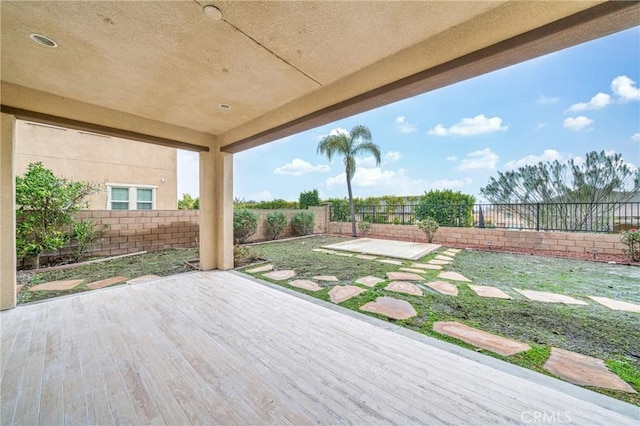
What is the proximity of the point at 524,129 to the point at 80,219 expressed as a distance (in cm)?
1290

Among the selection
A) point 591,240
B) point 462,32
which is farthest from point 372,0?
point 591,240

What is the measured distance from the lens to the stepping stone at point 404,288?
3.31 m

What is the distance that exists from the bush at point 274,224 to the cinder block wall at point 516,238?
146 inches

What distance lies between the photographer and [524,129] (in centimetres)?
827

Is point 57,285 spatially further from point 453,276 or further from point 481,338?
point 453,276

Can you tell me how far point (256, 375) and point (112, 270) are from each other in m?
4.40

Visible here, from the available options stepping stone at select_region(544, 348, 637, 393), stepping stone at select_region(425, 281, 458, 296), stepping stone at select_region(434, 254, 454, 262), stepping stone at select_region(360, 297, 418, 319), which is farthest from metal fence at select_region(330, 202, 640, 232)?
stepping stone at select_region(544, 348, 637, 393)

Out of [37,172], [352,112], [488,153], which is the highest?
[488,153]

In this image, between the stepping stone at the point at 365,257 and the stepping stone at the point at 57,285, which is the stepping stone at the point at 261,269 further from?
the stepping stone at the point at 57,285

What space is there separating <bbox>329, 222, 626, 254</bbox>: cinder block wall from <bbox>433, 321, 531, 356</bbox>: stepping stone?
19.2 ft

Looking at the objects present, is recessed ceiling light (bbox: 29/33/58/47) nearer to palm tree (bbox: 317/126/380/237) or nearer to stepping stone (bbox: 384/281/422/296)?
stepping stone (bbox: 384/281/422/296)

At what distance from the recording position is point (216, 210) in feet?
15.5

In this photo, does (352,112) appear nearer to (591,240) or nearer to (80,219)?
(80,219)

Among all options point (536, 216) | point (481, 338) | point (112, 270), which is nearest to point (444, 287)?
point (481, 338)
